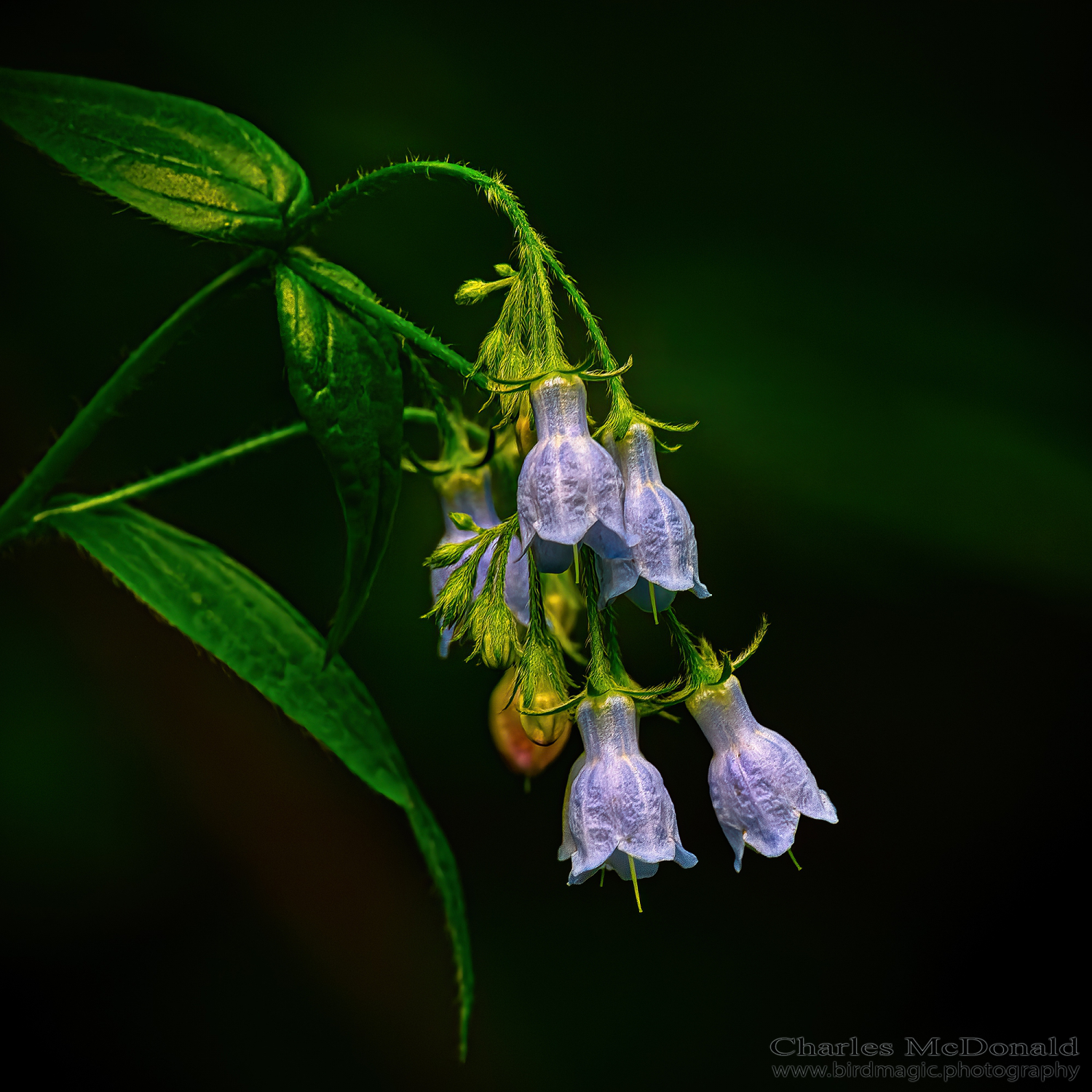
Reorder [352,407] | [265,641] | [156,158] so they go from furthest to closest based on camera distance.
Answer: [265,641] → [156,158] → [352,407]

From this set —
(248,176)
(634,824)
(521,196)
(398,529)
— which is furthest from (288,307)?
(521,196)

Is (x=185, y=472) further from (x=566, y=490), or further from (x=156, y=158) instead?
(x=566, y=490)

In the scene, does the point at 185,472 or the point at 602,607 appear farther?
the point at 185,472

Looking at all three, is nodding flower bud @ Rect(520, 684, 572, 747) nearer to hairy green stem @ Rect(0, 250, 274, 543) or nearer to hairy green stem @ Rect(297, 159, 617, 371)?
hairy green stem @ Rect(297, 159, 617, 371)

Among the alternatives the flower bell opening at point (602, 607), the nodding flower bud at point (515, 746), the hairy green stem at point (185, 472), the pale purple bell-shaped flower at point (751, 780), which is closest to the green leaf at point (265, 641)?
the hairy green stem at point (185, 472)

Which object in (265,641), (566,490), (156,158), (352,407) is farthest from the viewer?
(265,641)

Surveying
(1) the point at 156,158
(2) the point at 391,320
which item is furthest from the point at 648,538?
(1) the point at 156,158
